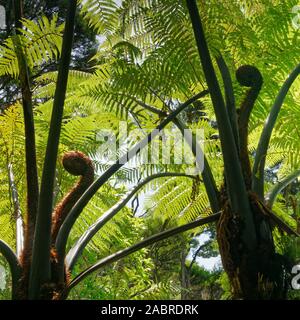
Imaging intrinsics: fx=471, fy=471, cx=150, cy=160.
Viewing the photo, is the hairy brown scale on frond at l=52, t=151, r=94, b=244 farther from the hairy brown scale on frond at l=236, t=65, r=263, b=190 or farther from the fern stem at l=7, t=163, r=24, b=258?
the hairy brown scale on frond at l=236, t=65, r=263, b=190

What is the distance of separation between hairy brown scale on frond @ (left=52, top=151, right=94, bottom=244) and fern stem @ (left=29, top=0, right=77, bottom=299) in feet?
0.89

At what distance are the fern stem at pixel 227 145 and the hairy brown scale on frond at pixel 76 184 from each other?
58 centimetres

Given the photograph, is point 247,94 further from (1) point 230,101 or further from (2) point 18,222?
(2) point 18,222

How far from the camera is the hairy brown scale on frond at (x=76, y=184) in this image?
1798 millimetres

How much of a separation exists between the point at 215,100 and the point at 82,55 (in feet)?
18.6

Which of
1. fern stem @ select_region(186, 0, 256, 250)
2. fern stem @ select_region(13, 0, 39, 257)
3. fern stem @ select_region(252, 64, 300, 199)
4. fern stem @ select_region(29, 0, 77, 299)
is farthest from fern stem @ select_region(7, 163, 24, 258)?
fern stem @ select_region(252, 64, 300, 199)

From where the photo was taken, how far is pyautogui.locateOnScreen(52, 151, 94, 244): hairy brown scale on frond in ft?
5.90

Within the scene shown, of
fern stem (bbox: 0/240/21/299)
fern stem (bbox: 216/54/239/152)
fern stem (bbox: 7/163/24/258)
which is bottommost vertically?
fern stem (bbox: 0/240/21/299)

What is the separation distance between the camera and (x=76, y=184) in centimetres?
186

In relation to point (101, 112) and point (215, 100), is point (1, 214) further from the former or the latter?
point (215, 100)

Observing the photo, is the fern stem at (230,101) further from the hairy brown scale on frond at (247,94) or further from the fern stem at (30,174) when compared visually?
the fern stem at (30,174)

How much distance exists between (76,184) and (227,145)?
0.64 meters

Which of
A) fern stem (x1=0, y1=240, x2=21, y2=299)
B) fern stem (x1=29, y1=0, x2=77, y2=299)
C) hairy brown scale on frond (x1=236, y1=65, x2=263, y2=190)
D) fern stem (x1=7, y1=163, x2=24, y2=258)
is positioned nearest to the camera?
fern stem (x1=29, y1=0, x2=77, y2=299)
